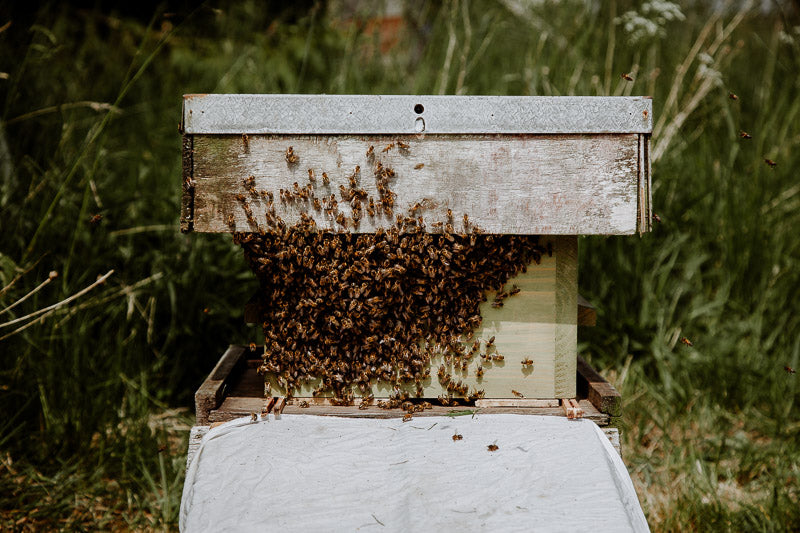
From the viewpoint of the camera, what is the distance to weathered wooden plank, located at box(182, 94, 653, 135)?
5.93 ft

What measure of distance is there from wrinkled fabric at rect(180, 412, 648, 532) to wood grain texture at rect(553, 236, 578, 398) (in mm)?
169

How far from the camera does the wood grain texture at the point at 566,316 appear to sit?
6.49ft

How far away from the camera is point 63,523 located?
2328mm

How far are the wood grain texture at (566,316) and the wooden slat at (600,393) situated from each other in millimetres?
85

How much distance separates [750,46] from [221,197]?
5076mm

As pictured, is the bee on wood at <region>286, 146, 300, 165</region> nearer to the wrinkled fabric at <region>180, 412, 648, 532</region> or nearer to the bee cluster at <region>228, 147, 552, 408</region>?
the bee cluster at <region>228, 147, 552, 408</region>

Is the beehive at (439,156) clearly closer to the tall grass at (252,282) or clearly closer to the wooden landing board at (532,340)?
the wooden landing board at (532,340)

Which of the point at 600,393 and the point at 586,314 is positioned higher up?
the point at 586,314

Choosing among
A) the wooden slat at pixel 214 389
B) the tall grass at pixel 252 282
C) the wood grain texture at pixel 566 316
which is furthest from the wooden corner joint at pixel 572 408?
the wooden slat at pixel 214 389

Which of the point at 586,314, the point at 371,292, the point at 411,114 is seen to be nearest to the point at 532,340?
the point at 586,314

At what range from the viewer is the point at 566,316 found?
201 centimetres

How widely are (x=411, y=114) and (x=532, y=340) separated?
824 millimetres

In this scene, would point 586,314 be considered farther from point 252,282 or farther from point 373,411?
point 252,282

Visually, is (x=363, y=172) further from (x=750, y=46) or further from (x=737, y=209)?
(x=750, y=46)
